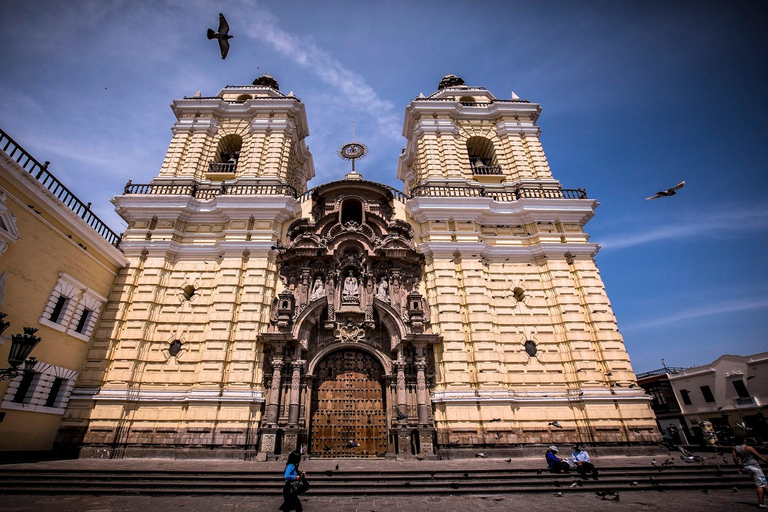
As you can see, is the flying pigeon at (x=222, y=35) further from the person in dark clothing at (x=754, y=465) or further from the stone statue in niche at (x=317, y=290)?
the person in dark clothing at (x=754, y=465)

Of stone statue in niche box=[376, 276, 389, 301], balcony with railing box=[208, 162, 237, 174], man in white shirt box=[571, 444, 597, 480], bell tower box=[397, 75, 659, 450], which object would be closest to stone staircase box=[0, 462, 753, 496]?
man in white shirt box=[571, 444, 597, 480]

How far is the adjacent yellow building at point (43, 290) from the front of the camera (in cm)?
1109

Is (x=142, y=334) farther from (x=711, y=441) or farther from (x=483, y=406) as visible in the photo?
(x=711, y=441)

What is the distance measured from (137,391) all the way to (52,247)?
5.82 metres

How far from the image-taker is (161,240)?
53.4 feet

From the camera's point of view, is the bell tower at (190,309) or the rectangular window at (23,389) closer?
the rectangular window at (23,389)

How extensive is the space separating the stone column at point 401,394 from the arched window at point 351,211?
7.11 metres

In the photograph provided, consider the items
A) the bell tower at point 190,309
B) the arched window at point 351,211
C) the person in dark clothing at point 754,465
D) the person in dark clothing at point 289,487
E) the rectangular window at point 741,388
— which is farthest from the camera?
the rectangular window at point 741,388

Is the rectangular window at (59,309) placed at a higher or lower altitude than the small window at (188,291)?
lower

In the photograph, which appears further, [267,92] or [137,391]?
[267,92]

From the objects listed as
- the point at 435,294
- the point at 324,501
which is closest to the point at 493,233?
the point at 435,294

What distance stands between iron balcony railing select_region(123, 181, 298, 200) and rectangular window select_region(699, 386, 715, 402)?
3363 centimetres

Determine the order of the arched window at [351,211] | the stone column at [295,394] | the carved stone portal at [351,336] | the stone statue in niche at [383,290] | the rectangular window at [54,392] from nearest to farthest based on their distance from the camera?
the rectangular window at [54,392] < the stone column at [295,394] < the carved stone portal at [351,336] < the stone statue in niche at [383,290] < the arched window at [351,211]

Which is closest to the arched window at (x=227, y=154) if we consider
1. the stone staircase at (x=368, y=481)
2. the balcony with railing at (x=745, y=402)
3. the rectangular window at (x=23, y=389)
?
the rectangular window at (x=23, y=389)
